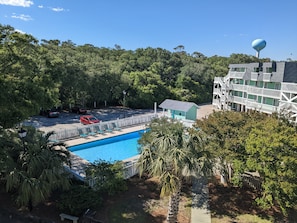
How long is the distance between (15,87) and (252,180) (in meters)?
14.2

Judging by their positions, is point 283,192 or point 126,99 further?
point 126,99

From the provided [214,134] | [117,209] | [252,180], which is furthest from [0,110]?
[252,180]

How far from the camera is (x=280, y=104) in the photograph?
1021 inches

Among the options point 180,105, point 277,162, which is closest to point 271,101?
point 180,105

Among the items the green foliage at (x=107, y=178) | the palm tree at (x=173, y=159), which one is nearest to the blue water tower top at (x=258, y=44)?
the palm tree at (x=173, y=159)

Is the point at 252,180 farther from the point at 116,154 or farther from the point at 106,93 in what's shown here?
the point at 106,93

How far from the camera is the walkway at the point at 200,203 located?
1070cm

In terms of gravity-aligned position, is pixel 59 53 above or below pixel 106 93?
above

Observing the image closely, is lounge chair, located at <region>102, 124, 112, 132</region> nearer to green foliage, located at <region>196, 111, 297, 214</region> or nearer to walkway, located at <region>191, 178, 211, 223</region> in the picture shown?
walkway, located at <region>191, 178, 211, 223</region>

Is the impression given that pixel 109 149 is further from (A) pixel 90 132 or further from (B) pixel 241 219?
(B) pixel 241 219

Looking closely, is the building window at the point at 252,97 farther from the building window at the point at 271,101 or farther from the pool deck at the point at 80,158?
the pool deck at the point at 80,158

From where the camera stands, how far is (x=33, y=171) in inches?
388

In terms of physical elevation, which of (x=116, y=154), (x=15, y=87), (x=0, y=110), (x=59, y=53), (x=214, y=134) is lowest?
(x=116, y=154)

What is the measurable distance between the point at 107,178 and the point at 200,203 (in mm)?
4988
